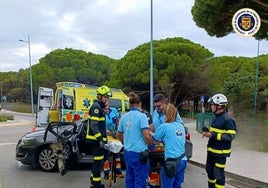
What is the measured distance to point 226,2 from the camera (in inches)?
555

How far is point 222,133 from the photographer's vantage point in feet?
19.4

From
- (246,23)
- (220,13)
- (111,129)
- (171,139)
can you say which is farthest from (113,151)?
(220,13)

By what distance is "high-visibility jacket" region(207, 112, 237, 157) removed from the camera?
232 inches

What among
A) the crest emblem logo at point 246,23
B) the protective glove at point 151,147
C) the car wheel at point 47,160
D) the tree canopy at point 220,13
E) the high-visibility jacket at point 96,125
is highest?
the tree canopy at point 220,13

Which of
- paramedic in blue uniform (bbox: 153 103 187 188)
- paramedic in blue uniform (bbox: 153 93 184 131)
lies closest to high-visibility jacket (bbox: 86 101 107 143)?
paramedic in blue uniform (bbox: 153 93 184 131)

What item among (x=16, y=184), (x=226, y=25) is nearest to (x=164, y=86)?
(x=226, y=25)

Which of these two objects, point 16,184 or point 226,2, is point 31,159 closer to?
point 16,184

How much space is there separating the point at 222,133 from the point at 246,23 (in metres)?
5.69

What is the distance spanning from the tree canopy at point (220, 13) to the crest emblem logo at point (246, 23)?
10.4ft

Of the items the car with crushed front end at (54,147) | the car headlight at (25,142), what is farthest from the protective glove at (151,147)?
the car headlight at (25,142)

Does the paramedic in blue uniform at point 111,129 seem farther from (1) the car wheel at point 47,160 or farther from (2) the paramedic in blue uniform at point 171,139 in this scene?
(2) the paramedic in blue uniform at point 171,139

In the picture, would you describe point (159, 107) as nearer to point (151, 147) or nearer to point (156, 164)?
point (151, 147)

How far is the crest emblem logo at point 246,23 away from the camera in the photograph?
10.3 metres

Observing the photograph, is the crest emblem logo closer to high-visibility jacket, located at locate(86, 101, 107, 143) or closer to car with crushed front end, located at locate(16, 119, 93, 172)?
car with crushed front end, located at locate(16, 119, 93, 172)
